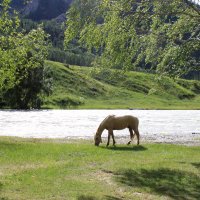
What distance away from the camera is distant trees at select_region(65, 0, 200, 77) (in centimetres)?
2275

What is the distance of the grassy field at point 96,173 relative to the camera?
16703 millimetres

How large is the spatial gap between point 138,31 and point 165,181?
9227 mm

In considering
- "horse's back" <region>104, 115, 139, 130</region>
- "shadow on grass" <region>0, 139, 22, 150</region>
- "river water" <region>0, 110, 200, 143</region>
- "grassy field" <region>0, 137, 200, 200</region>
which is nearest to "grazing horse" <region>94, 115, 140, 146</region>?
"horse's back" <region>104, 115, 139, 130</region>

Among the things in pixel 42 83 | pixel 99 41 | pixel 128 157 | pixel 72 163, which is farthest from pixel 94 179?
pixel 42 83

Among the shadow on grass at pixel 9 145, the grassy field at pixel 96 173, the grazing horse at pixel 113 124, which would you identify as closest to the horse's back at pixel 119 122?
the grazing horse at pixel 113 124

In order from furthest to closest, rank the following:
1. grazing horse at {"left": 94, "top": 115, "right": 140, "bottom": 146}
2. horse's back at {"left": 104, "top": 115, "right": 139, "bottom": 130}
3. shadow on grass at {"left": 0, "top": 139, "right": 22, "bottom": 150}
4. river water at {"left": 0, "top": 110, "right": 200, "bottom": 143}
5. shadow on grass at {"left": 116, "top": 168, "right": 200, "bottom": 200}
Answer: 1. river water at {"left": 0, "top": 110, "right": 200, "bottom": 143}
2. horse's back at {"left": 104, "top": 115, "right": 139, "bottom": 130}
3. grazing horse at {"left": 94, "top": 115, "right": 140, "bottom": 146}
4. shadow on grass at {"left": 0, "top": 139, "right": 22, "bottom": 150}
5. shadow on grass at {"left": 116, "top": 168, "right": 200, "bottom": 200}

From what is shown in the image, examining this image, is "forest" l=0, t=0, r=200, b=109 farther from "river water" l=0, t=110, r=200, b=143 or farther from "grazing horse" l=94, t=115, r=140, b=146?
"river water" l=0, t=110, r=200, b=143

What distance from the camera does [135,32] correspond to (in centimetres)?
2306

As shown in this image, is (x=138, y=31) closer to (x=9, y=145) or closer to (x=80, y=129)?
(x=9, y=145)

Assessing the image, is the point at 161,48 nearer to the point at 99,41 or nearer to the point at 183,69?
the point at 183,69

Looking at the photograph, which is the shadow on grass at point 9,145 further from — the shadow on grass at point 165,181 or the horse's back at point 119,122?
the shadow on grass at point 165,181

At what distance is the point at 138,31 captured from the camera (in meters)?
23.8

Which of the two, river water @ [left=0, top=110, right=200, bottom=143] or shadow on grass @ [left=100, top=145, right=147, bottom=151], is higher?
shadow on grass @ [left=100, top=145, right=147, bottom=151]

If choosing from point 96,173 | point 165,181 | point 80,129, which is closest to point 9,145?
point 96,173
